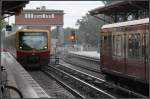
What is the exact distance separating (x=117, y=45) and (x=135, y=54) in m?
2.56

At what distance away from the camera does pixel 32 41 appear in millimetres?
33906

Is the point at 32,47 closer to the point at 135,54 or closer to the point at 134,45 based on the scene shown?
the point at 134,45

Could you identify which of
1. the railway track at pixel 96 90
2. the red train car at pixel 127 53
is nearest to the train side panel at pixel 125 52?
the red train car at pixel 127 53

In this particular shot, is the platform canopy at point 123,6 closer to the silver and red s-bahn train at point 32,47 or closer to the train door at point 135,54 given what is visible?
the train door at point 135,54

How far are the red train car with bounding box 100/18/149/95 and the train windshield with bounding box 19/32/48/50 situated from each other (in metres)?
11.8

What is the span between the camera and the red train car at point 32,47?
33844mm

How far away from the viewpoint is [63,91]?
20.8 meters

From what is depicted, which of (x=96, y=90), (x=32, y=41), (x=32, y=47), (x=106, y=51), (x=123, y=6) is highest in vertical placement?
(x=123, y=6)

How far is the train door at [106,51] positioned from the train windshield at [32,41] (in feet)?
38.6

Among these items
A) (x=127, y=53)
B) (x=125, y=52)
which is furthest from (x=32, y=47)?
(x=127, y=53)

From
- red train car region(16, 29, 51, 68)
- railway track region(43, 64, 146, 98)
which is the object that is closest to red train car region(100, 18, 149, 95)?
railway track region(43, 64, 146, 98)

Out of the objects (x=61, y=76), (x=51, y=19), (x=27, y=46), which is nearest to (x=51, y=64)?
(x=27, y=46)

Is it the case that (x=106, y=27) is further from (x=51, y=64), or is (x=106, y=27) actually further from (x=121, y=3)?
(x=51, y=64)

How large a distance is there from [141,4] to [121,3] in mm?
1664
